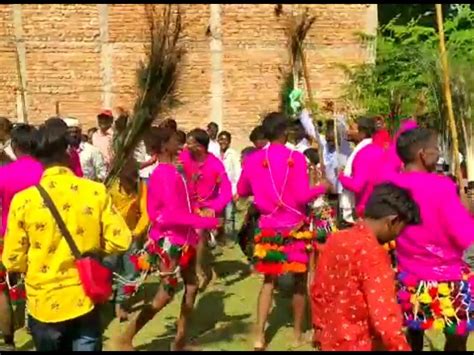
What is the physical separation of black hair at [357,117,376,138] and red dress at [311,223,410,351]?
3.75m

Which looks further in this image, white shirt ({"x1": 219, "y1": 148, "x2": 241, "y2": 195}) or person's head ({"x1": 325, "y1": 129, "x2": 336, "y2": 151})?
white shirt ({"x1": 219, "y1": 148, "x2": 241, "y2": 195})

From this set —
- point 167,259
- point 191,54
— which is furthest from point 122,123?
point 191,54

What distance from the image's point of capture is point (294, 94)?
8.90m

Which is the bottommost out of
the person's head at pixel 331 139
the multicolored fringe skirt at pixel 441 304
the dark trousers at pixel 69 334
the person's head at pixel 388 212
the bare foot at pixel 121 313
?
the bare foot at pixel 121 313

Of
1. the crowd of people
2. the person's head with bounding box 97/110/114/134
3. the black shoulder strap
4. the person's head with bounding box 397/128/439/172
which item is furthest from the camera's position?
the person's head with bounding box 97/110/114/134

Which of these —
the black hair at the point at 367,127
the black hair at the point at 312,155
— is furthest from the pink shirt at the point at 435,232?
the black hair at the point at 312,155

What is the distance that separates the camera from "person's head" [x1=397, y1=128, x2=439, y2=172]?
4.86m

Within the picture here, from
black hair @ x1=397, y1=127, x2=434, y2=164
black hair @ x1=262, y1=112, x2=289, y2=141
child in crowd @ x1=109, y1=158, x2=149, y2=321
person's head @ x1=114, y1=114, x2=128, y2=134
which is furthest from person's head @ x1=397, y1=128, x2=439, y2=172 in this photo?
child in crowd @ x1=109, y1=158, x2=149, y2=321

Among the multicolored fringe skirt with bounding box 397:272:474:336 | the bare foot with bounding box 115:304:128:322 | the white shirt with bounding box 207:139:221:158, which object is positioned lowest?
the bare foot with bounding box 115:304:128:322

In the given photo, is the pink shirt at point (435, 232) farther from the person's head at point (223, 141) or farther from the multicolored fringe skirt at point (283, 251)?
the person's head at point (223, 141)

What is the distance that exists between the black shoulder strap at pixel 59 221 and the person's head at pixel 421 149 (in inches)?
78.2

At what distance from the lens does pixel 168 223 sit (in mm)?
6094

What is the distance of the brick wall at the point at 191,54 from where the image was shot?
17531 mm

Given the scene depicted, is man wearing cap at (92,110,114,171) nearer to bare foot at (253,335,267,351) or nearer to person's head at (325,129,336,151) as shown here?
person's head at (325,129,336,151)
